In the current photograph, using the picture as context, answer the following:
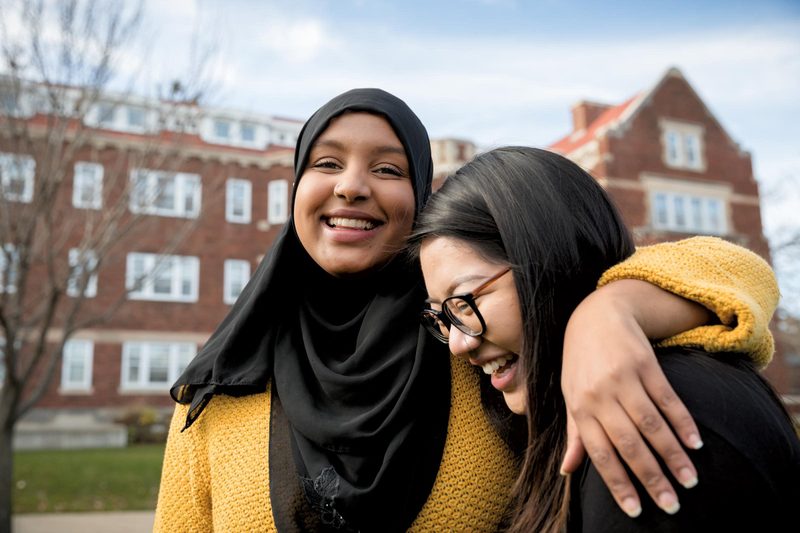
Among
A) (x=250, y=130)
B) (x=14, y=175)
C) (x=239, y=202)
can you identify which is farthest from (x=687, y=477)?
(x=250, y=130)

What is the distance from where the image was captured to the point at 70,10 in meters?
6.73

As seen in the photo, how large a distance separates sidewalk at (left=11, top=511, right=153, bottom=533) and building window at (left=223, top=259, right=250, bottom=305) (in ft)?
46.1

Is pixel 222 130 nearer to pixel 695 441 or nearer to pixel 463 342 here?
pixel 463 342

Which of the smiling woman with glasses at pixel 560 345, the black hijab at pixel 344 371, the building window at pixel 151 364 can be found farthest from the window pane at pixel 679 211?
the smiling woman with glasses at pixel 560 345

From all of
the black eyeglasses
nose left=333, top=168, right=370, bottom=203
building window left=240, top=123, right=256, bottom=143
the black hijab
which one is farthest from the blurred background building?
the black eyeglasses

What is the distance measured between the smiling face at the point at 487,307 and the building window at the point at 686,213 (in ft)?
Answer: 74.3

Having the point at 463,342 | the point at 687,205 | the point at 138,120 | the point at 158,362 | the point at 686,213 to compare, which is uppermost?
the point at 138,120

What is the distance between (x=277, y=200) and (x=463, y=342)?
75.6 ft

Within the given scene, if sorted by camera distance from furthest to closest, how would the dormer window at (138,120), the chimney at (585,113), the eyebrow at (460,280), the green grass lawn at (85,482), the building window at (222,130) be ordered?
the building window at (222,130) → the chimney at (585,113) → the green grass lawn at (85,482) → the dormer window at (138,120) → the eyebrow at (460,280)

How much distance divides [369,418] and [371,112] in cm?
95

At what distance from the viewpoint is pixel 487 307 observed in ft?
5.23

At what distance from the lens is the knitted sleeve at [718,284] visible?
51.7 inches

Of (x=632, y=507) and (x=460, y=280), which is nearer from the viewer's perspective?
(x=632, y=507)

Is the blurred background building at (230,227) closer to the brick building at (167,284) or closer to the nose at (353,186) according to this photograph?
the brick building at (167,284)
